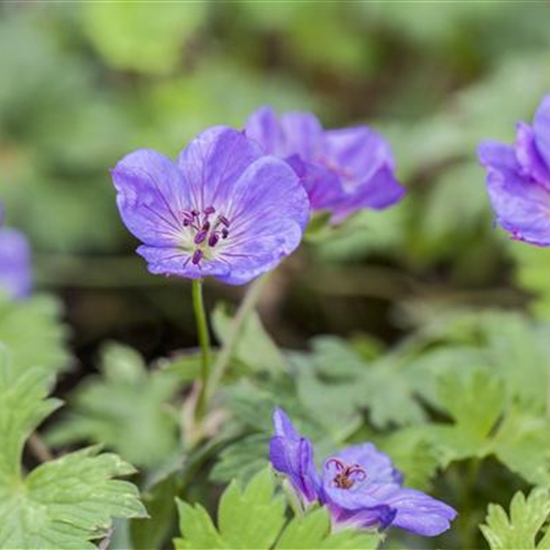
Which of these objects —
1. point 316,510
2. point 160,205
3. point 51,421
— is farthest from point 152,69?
point 316,510

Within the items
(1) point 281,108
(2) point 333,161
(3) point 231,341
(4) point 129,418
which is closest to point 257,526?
(3) point 231,341

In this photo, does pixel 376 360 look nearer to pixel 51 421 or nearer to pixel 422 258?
pixel 51 421

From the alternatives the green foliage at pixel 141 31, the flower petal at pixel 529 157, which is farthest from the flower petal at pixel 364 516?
the green foliage at pixel 141 31

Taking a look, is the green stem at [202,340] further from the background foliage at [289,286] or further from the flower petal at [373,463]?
the flower petal at [373,463]

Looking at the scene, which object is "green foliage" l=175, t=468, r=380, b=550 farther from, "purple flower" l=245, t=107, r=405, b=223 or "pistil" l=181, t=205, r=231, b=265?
"purple flower" l=245, t=107, r=405, b=223

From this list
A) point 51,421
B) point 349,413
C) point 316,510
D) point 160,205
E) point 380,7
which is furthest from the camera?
point 380,7

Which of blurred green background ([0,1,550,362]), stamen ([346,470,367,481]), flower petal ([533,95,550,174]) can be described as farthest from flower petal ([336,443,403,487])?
blurred green background ([0,1,550,362])

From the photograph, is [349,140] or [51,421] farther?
[51,421]
